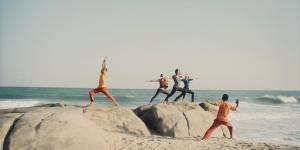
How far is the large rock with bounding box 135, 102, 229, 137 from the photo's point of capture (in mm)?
12656

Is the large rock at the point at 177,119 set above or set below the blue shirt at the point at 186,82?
below

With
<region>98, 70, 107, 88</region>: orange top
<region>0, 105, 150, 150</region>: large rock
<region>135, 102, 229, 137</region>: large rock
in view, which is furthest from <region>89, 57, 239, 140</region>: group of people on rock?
<region>0, 105, 150, 150</region>: large rock

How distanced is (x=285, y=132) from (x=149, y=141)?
14.1m

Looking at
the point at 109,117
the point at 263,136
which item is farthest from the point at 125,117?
the point at 263,136

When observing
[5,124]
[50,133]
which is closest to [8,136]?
[5,124]

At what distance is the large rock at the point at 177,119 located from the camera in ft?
41.5

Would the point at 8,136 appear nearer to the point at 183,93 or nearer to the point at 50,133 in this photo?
the point at 50,133

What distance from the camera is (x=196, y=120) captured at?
13438 millimetres

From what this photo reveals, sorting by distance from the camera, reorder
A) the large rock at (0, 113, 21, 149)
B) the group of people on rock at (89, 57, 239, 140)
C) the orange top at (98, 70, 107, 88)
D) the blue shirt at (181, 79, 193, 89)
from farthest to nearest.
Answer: the blue shirt at (181, 79, 193, 89) → the orange top at (98, 70, 107, 88) → the group of people on rock at (89, 57, 239, 140) → the large rock at (0, 113, 21, 149)

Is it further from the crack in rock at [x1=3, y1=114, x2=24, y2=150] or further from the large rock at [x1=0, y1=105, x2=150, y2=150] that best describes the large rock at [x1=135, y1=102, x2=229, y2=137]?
the crack in rock at [x1=3, y1=114, x2=24, y2=150]

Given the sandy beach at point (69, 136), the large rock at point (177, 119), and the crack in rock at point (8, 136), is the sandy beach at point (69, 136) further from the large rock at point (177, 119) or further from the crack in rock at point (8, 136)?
the large rock at point (177, 119)

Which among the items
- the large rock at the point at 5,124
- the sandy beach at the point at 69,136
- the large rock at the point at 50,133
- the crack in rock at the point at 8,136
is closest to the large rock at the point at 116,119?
the sandy beach at the point at 69,136

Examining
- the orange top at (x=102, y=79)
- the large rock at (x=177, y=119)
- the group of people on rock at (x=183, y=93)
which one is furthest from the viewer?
the orange top at (x=102, y=79)

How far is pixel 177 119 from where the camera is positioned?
510 inches
